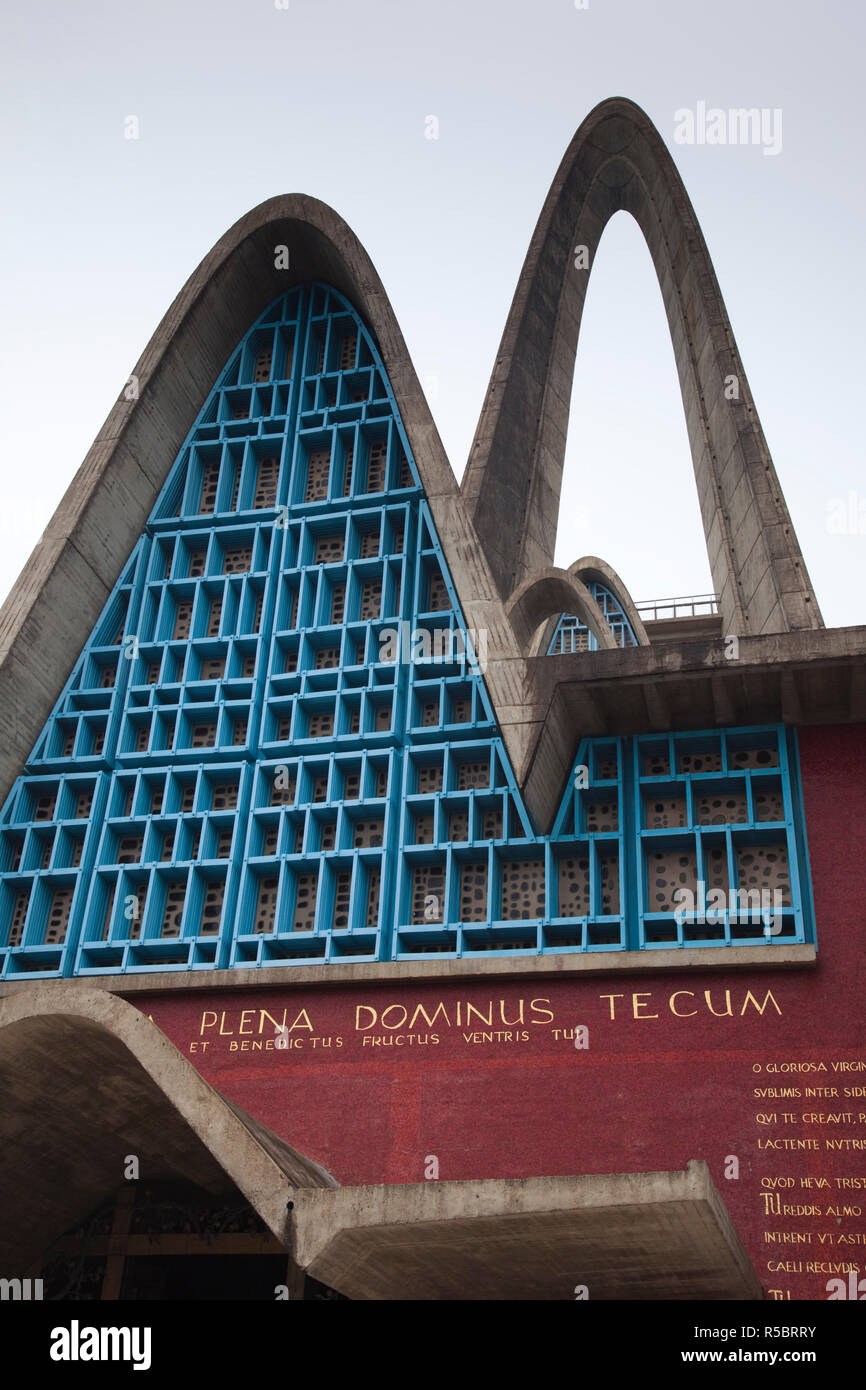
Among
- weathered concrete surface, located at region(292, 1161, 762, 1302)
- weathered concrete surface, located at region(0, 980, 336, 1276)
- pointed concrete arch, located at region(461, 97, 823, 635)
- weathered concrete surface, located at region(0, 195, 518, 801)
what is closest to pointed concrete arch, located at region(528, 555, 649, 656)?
pointed concrete arch, located at region(461, 97, 823, 635)

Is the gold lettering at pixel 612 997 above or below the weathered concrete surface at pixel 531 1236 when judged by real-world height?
above

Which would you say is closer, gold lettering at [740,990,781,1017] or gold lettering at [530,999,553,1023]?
gold lettering at [740,990,781,1017]

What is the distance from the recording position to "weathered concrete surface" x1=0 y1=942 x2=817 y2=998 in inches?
477

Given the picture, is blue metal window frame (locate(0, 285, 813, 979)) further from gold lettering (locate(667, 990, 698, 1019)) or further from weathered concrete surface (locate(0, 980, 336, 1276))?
weathered concrete surface (locate(0, 980, 336, 1276))

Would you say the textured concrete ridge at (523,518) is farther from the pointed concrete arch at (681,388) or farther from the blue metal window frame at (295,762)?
the blue metal window frame at (295,762)

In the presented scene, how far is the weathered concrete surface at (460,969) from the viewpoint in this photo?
39.7 ft

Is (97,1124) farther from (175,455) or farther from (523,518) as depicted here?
(523,518)

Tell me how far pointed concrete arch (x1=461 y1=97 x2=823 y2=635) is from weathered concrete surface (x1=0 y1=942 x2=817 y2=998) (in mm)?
3720

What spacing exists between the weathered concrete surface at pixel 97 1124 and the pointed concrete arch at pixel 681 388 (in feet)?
26.0

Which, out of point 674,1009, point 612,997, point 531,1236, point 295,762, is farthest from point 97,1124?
point 674,1009

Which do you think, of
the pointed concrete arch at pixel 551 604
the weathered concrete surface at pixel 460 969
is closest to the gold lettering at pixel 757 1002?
the weathered concrete surface at pixel 460 969

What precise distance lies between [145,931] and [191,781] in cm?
190
